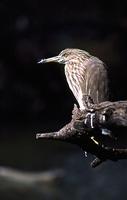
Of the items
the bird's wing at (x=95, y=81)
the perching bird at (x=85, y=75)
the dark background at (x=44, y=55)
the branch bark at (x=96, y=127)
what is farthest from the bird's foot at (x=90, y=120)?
the dark background at (x=44, y=55)

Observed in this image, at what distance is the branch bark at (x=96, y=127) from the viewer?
4.33m

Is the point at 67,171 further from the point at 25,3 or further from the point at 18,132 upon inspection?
the point at 25,3

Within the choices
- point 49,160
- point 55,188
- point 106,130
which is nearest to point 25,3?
point 49,160

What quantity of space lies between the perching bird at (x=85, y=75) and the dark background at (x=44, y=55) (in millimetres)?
4690

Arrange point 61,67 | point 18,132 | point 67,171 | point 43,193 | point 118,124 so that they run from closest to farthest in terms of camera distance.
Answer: point 118,124
point 43,193
point 67,171
point 18,132
point 61,67

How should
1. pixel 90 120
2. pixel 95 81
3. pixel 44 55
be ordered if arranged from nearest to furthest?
1. pixel 90 120
2. pixel 95 81
3. pixel 44 55

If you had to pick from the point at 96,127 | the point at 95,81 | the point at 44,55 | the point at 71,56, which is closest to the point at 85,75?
the point at 95,81

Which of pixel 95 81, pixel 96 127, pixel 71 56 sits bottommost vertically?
pixel 96 127

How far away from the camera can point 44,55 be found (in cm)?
1289

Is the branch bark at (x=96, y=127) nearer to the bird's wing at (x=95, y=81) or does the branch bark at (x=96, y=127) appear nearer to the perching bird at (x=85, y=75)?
the perching bird at (x=85, y=75)

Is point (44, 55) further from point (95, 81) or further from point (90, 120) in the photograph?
point (90, 120)

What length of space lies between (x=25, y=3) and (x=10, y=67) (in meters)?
1.10

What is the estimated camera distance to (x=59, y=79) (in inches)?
516

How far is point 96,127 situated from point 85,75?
180cm
